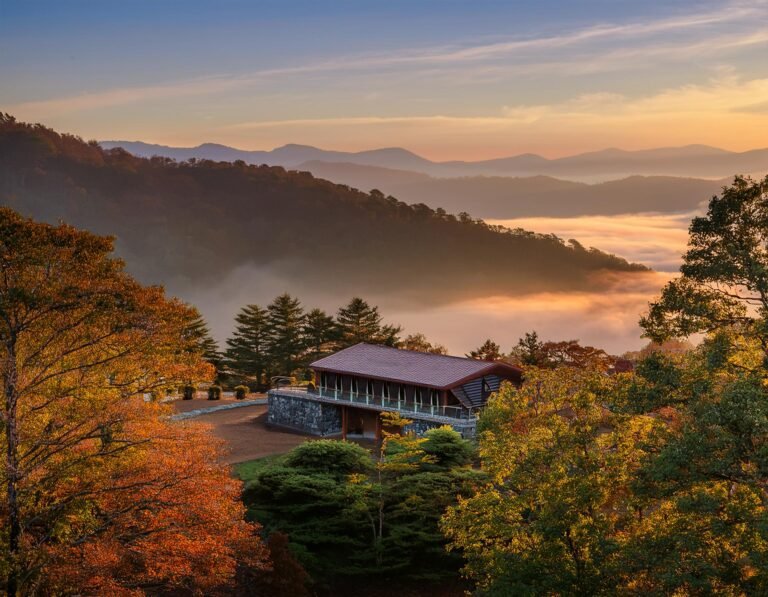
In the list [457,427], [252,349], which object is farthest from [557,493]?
[252,349]

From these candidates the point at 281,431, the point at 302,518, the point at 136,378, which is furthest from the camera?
the point at 281,431

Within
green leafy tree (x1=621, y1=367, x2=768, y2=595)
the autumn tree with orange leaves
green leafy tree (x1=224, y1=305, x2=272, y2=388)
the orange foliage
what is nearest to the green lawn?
the orange foliage

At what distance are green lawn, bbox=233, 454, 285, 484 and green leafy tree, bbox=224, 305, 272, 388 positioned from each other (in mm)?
31979

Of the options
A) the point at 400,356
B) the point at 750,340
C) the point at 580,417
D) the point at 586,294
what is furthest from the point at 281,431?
the point at 586,294

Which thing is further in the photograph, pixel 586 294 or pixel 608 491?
pixel 586 294

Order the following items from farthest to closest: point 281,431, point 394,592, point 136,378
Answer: point 281,431 < point 394,592 < point 136,378

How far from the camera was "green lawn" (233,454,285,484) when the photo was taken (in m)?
33.7

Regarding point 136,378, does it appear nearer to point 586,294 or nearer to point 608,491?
point 608,491

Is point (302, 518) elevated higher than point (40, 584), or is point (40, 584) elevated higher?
point (40, 584)

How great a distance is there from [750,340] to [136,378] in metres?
13.9

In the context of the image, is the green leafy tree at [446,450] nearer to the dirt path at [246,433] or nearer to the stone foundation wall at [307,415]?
the dirt path at [246,433]

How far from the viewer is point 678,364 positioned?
17391mm

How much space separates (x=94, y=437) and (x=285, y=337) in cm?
5085

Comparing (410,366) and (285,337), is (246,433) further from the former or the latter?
(285,337)
